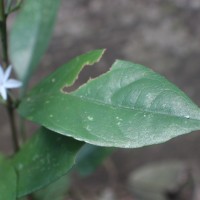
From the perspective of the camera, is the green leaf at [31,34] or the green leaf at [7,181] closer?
the green leaf at [7,181]

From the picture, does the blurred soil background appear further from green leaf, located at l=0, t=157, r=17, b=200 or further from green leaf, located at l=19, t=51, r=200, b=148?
green leaf, located at l=19, t=51, r=200, b=148

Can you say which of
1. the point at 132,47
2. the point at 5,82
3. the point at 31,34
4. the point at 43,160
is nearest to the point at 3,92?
the point at 5,82

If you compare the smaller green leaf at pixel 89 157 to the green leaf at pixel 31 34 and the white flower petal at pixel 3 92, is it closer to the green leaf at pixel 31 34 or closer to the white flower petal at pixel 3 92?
the green leaf at pixel 31 34

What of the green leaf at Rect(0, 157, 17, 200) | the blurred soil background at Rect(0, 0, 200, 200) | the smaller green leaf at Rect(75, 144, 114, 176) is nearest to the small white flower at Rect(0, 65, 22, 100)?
the green leaf at Rect(0, 157, 17, 200)

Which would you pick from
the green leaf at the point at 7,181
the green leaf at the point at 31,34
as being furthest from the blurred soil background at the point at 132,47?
the green leaf at the point at 7,181

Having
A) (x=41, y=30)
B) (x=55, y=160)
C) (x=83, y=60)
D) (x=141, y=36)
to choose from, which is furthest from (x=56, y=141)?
(x=141, y=36)

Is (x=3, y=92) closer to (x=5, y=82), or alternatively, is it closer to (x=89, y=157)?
(x=5, y=82)
